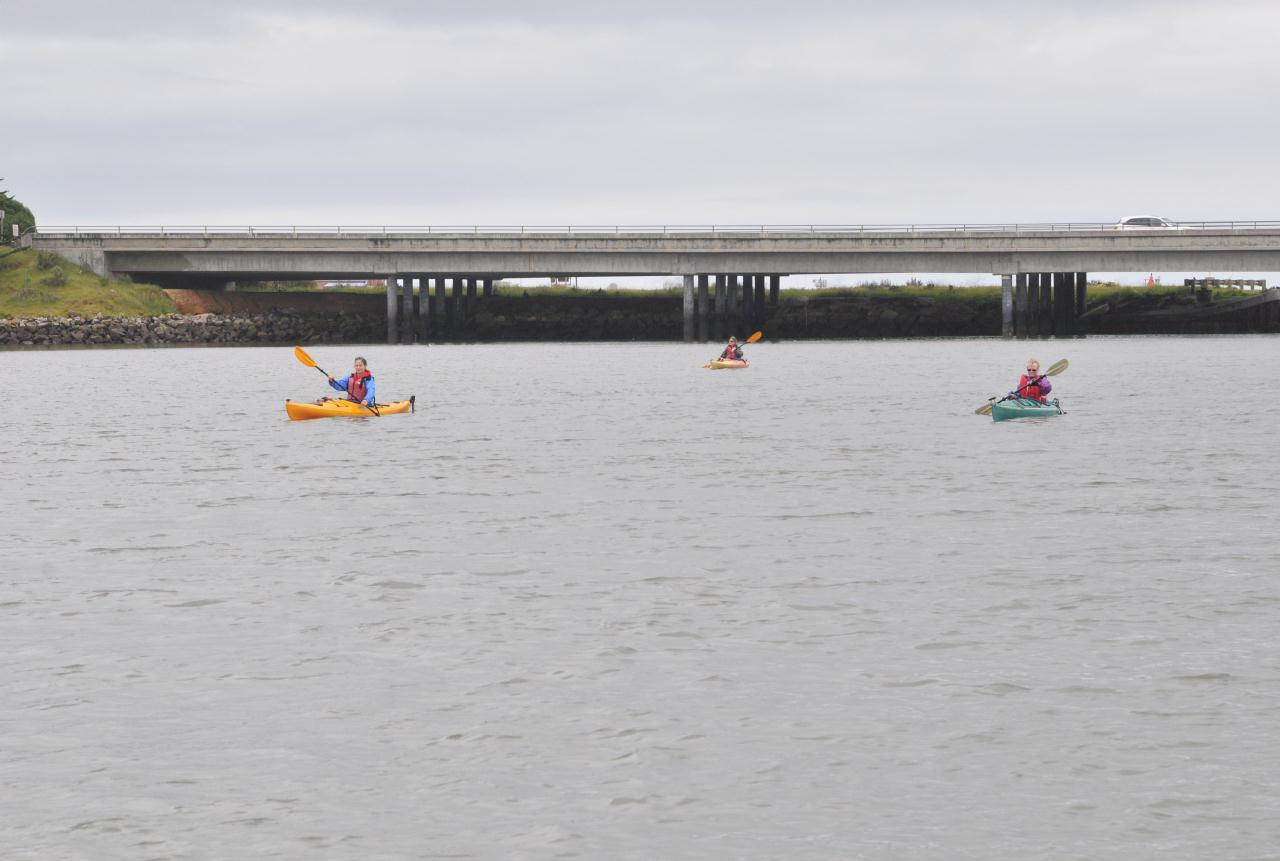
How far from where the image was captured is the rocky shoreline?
102m

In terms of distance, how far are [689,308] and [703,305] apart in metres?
1.12

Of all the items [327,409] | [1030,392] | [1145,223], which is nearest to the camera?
[1030,392]

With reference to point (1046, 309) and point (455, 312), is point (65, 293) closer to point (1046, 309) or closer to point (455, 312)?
point (455, 312)

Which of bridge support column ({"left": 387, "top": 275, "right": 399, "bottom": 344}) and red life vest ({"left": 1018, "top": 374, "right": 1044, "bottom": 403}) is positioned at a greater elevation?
bridge support column ({"left": 387, "top": 275, "right": 399, "bottom": 344})

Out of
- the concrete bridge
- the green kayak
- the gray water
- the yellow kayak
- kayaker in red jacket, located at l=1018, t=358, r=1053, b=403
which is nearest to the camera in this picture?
the gray water

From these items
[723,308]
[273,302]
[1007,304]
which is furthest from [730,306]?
[273,302]

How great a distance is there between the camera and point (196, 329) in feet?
351

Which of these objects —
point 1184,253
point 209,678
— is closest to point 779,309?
point 1184,253

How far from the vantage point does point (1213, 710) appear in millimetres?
11258

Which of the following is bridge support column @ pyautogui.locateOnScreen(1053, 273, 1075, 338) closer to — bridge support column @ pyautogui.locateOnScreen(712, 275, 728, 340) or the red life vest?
bridge support column @ pyautogui.locateOnScreen(712, 275, 728, 340)

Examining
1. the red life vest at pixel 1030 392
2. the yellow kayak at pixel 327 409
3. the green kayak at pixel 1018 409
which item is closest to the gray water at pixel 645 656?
the green kayak at pixel 1018 409

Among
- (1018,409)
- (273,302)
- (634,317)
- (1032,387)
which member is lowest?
(1018,409)

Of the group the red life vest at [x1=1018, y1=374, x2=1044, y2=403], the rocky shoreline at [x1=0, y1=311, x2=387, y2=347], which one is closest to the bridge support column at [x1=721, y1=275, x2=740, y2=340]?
the rocky shoreline at [x1=0, y1=311, x2=387, y2=347]

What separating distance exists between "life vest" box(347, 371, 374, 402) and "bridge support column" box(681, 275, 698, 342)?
5996 centimetres
